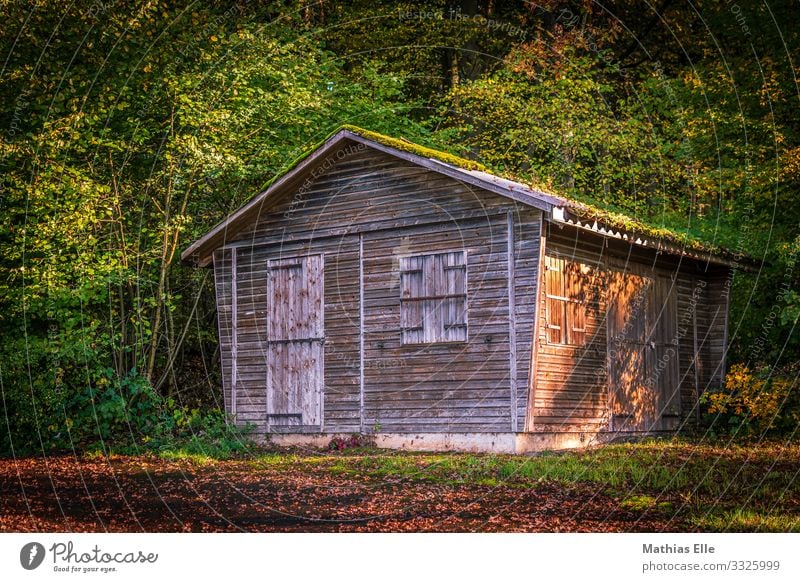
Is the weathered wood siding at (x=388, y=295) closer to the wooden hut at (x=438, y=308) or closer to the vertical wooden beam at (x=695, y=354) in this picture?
the wooden hut at (x=438, y=308)

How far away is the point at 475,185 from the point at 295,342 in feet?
16.8

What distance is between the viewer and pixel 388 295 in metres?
19.3

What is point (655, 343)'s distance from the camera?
21641mm

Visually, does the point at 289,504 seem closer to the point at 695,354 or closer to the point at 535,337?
the point at 535,337

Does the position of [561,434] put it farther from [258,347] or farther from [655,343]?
[258,347]

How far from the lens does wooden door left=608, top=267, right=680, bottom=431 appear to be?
20281mm

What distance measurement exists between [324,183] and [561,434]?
6751mm

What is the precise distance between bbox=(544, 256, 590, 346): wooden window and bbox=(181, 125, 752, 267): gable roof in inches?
41.6

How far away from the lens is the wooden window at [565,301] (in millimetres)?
18281

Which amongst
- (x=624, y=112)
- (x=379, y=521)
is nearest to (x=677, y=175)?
(x=624, y=112)

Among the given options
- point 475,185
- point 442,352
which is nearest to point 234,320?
point 442,352

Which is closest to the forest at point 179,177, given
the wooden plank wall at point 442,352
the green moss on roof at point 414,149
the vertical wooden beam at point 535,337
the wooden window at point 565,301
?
the wooden window at point 565,301

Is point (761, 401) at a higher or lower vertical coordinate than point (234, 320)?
lower

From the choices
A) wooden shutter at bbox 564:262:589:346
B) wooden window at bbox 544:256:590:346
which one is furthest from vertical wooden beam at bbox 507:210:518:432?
wooden shutter at bbox 564:262:589:346
